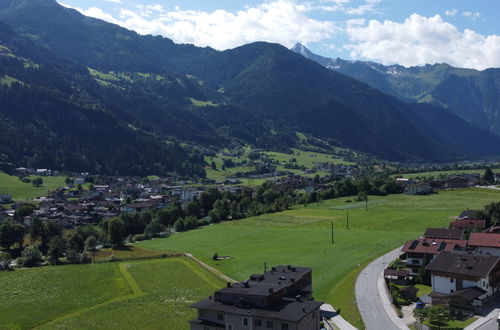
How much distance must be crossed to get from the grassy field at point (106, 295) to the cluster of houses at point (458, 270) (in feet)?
98.0

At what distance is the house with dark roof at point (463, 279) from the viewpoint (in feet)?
199

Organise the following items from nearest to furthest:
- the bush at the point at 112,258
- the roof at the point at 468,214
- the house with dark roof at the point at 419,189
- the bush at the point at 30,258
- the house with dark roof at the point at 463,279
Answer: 1. the house with dark roof at the point at 463,279
2. the bush at the point at 30,258
3. the bush at the point at 112,258
4. the roof at the point at 468,214
5. the house with dark roof at the point at 419,189

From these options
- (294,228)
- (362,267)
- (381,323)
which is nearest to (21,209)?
(294,228)

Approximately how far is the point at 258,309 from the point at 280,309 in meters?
2.25

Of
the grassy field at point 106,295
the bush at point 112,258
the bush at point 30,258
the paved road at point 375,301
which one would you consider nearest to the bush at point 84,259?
the bush at point 112,258

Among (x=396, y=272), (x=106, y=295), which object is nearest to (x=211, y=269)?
(x=106, y=295)

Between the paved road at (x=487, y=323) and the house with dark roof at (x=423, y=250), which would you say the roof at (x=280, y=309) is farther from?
the house with dark roof at (x=423, y=250)

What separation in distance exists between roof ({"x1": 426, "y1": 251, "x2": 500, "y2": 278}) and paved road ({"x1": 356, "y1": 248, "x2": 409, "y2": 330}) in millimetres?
7566

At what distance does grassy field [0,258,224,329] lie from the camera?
6738 cm

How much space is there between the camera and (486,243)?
270 feet

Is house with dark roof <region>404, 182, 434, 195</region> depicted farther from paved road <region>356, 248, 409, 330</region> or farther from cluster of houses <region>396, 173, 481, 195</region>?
paved road <region>356, 248, 409, 330</region>

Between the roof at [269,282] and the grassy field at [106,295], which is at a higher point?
the roof at [269,282]

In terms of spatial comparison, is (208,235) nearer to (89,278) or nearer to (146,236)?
(146,236)

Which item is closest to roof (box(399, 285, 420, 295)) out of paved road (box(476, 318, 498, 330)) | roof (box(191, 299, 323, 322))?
paved road (box(476, 318, 498, 330))
